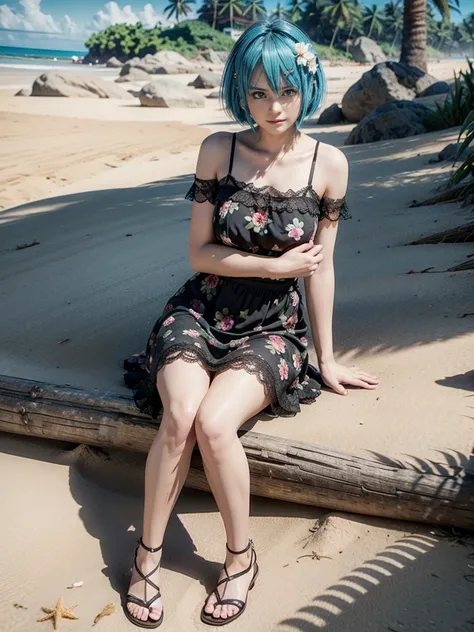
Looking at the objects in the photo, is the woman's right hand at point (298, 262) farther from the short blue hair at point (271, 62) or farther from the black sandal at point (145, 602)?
the black sandal at point (145, 602)

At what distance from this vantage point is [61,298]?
16.3 ft

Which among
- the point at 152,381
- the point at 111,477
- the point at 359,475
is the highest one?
the point at 152,381

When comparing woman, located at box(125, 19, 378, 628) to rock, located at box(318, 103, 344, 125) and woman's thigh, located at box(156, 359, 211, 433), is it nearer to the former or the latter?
woman's thigh, located at box(156, 359, 211, 433)

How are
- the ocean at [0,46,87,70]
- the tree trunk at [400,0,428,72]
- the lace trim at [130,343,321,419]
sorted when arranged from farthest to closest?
the ocean at [0,46,87,70], the tree trunk at [400,0,428,72], the lace trim at [130,343,321,419]

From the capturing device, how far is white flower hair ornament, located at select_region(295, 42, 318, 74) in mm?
2709

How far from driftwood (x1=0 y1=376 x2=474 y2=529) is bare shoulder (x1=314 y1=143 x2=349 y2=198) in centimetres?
104

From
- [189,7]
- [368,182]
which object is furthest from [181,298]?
[189,7]

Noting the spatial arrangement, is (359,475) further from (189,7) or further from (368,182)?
(189,7)

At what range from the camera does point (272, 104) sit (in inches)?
109

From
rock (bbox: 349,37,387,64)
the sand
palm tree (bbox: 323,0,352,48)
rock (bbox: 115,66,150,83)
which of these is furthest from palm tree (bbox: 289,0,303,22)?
the sand

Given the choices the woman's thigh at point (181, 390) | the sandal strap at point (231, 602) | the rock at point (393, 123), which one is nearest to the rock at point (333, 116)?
the rock at point (393, 123)

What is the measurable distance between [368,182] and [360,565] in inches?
233

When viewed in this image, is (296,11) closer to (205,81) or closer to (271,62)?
(205,81)

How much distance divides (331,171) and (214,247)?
1.88ft
